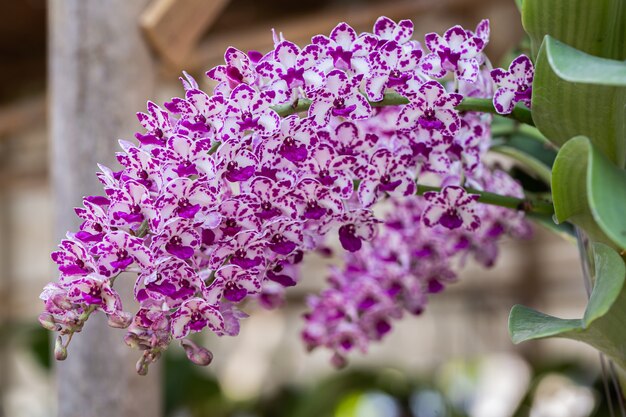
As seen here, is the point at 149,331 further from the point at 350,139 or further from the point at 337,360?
the point at 337,360

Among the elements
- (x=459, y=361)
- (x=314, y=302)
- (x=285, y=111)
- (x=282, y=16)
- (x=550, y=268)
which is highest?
(x=285, y=111)

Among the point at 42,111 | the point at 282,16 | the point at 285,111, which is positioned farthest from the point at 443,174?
the point at 282,16

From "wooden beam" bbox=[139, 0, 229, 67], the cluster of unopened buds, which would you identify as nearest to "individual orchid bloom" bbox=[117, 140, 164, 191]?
the cluster of unopened buds

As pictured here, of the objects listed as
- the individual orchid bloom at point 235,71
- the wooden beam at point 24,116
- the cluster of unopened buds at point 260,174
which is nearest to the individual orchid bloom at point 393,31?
the cluster of unopened buds at point 260,174

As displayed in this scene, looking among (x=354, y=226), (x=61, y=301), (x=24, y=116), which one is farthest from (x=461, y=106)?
(x=24, y=116)

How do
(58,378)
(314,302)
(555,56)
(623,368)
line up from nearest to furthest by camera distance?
(555,56) → (623,368) → (314,302) → (58,378)

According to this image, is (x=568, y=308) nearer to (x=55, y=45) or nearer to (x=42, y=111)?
(x=42, y=111)

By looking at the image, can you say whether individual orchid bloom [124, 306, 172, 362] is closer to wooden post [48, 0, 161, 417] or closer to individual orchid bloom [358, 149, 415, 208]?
individual orchid bloom [358, 149, 415, 208]
